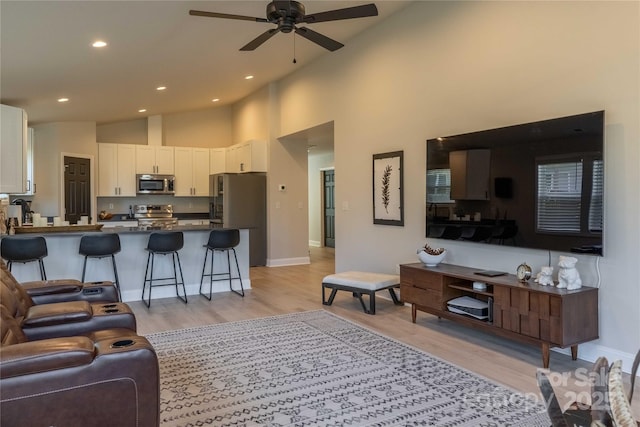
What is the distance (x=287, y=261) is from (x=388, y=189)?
11.5 ft

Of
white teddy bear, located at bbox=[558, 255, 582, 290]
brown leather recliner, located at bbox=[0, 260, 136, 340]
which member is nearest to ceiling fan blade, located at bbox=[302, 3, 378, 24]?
white teddy bear, located at bbox=[558, 255, 582, 290]

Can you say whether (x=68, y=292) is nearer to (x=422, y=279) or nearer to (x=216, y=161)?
(x=422, y=279)

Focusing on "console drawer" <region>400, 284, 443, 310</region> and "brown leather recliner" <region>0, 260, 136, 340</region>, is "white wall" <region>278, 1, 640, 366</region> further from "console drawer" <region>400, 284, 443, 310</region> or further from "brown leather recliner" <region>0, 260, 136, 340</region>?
"brown leather recliner" <region>0, 260, 136, 340</region>

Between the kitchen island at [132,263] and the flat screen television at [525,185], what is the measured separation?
116 inches

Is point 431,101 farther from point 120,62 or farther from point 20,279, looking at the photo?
point 20,279

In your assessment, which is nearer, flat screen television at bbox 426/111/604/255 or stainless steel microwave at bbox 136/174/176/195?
flat screen television at bbox 426/111/604/255

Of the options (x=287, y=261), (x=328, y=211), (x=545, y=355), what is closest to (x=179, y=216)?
(x=287, y=261)

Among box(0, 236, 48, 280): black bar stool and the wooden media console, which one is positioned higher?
box(0, 236, 48, 280): black bar stool

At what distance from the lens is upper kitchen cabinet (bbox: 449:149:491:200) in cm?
395

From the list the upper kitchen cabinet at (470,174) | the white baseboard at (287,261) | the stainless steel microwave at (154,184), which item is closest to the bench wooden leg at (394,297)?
the upper kitchen cabinet at (470,174)

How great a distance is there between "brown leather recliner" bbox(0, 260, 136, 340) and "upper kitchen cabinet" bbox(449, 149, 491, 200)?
307 cm

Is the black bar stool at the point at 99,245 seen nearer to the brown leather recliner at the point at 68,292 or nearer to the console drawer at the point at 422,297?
the brown leather recliner at the point at 68,292

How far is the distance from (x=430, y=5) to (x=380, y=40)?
888 mm

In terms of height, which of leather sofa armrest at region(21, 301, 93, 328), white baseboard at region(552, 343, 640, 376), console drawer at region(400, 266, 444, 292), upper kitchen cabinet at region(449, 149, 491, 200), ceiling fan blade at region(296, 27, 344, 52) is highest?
ceiling fan blade at region(296, 27, 344, 52)
